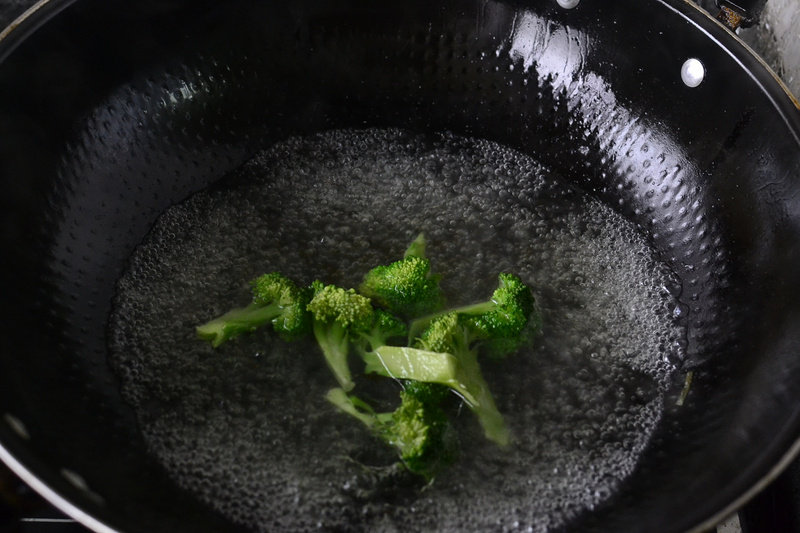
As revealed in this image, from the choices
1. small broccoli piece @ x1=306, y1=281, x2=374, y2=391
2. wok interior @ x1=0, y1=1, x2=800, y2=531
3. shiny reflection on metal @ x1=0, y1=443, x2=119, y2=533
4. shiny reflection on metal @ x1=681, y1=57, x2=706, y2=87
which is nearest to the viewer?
shiny reflection on metal @ x1=0, y1=443, x2=119, y2=533

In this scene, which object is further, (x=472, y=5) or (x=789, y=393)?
(x=472, y=5)

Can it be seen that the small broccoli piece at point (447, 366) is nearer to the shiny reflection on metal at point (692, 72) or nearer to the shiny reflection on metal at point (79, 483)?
the shiny reflection on metal at point (79, 483)

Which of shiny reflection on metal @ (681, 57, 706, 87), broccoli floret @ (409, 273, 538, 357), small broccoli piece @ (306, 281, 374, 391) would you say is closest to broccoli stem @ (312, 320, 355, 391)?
small broccoli piece @ (306, 281, 374, 391)

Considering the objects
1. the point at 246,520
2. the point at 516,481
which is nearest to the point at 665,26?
the point at 516,481

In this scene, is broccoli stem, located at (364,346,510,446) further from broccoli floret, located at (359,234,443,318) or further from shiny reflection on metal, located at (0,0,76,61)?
shiny reflection on metal, located at (0,0,76,61)

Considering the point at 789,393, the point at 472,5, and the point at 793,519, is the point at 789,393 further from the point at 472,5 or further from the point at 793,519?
the point at 472,5

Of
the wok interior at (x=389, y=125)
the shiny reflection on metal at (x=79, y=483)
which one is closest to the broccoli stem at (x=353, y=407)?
the wok interior at (x=389, y=125)
